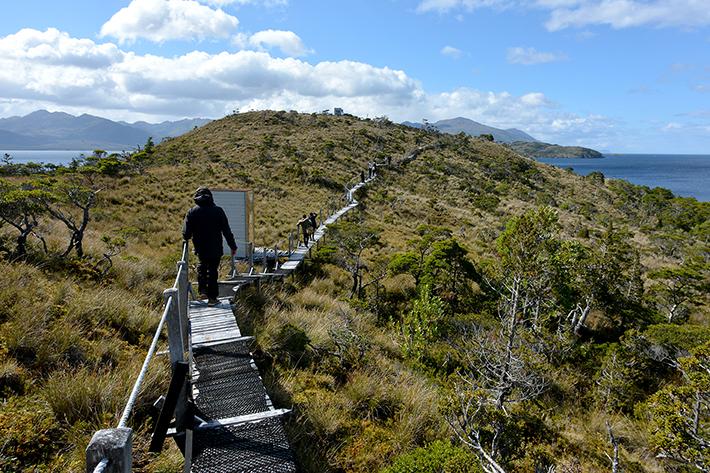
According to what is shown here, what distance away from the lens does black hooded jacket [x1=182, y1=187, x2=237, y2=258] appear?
6.02 metres

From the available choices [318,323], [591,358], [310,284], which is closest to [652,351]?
[591,358]

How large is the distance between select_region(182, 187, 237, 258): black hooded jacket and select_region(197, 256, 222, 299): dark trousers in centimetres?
16

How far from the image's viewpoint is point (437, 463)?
3.70 metres

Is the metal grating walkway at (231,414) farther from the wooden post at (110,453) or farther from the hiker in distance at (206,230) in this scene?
the wooden post at (110,453)

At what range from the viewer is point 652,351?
409 inches

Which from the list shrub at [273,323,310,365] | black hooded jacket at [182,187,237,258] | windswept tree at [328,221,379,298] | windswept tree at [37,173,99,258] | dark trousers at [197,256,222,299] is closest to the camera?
shrub at [273,323,310,365]

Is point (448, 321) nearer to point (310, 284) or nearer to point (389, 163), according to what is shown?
point (310, 284)

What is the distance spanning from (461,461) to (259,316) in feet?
15.1

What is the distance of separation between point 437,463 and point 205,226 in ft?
14.7

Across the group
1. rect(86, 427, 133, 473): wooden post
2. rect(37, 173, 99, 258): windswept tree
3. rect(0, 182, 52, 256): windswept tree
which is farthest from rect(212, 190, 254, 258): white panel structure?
rect(86, 427, 133, 473): wooden post

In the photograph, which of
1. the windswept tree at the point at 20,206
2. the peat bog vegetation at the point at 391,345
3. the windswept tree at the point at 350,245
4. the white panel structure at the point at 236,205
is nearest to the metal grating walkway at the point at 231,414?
the peat bog vegetation at the point at 391,345

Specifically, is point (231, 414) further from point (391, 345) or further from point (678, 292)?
point (678, 292)

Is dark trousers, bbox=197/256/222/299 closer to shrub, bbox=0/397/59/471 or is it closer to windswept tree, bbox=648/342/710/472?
shrub, bbox=0/397/59/471

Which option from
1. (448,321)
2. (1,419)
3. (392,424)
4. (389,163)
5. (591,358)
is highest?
(389,163)
